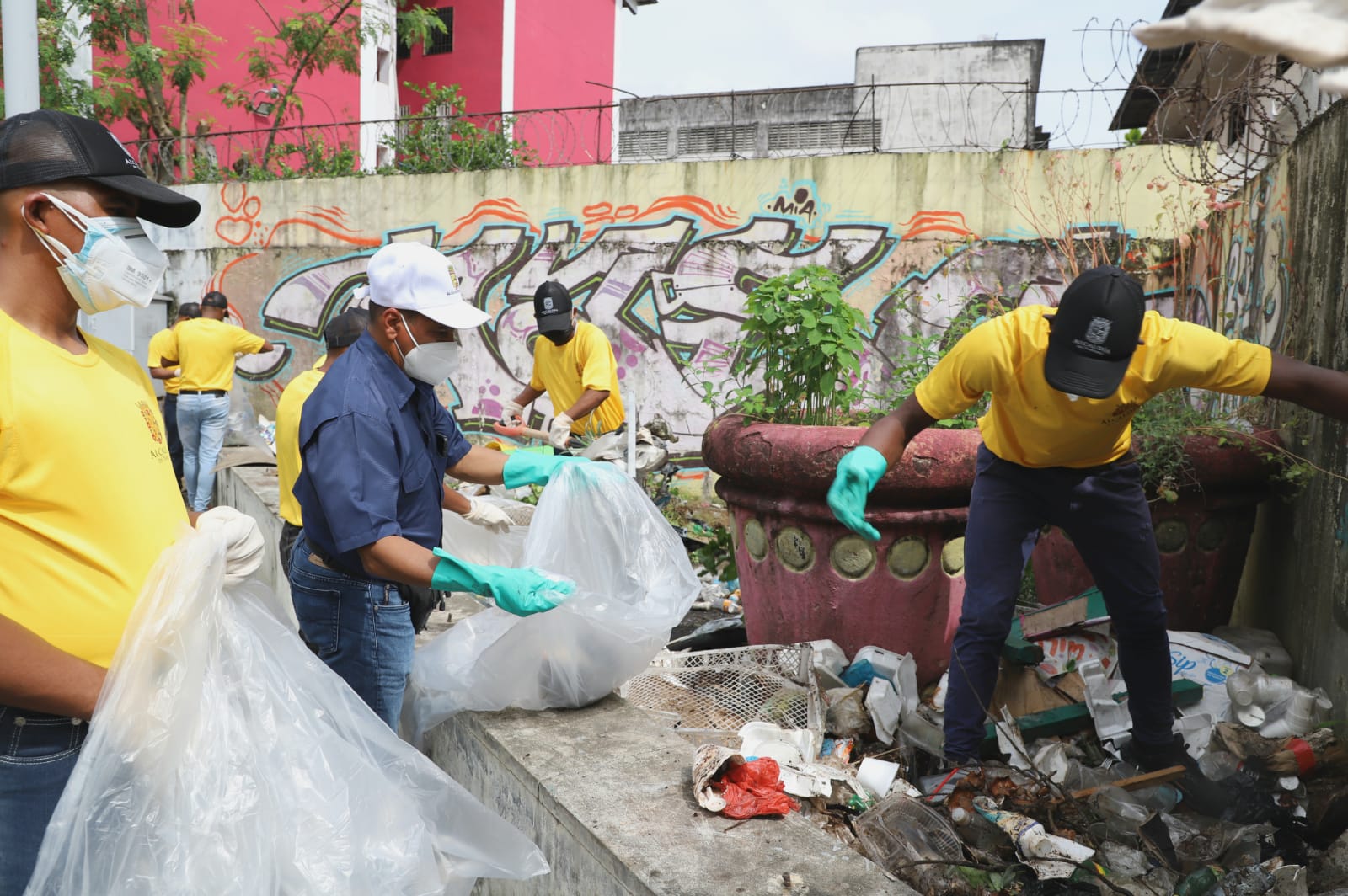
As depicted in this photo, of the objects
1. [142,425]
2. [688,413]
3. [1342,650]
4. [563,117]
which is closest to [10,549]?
[142,425]

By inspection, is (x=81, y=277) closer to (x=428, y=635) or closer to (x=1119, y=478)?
(x=428, y=635)

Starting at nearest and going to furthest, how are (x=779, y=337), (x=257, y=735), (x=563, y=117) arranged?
(x=257, y=735) → (x=779, y=337) → (x=563, y=117)

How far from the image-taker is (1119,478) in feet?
9.33

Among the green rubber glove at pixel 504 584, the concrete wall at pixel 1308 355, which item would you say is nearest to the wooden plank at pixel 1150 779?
the concrete wall at pixel 1308 355

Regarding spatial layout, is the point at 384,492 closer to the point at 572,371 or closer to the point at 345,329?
the point at 345,329

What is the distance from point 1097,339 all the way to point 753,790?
1.43 meters

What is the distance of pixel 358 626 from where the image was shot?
2361 millimetres

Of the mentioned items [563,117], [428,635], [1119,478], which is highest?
[563,117]

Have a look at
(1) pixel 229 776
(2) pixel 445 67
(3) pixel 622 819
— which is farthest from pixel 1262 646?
(2) pixel 445 67

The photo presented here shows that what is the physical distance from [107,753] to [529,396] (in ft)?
15.7

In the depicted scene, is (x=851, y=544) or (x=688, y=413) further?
(x=688, y=413)

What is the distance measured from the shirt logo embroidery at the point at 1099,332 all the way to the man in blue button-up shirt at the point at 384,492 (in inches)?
59.2

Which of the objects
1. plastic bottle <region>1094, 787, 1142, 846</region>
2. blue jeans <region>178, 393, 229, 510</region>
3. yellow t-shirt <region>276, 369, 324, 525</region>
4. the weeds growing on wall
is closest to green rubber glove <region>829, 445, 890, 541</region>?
plastic bottle <region>1094, 787, 1142, 846</region>

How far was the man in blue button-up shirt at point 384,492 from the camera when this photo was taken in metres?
2.13
